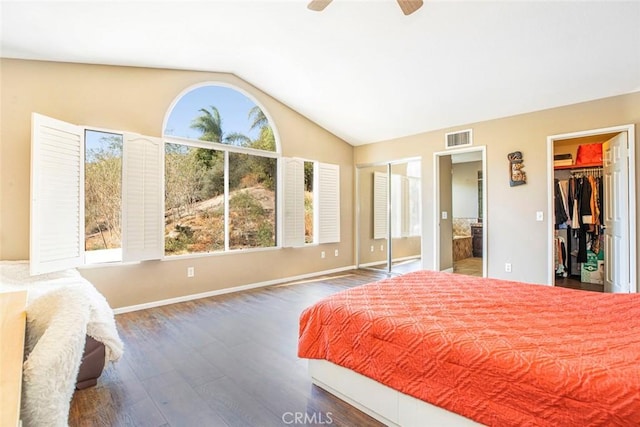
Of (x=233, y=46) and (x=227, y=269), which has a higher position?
(x=233, y=46)

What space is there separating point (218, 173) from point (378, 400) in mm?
3834

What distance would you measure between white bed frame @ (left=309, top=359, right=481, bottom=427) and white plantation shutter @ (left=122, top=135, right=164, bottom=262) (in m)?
2.77

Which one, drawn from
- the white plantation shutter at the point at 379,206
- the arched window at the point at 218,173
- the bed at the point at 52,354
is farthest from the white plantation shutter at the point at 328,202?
the bed at the point at 52,354

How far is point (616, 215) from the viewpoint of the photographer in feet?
12.7

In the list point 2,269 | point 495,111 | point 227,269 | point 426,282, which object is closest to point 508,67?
point 495,111

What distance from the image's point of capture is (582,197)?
16.0 ft

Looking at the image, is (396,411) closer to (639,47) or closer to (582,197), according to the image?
(639,47)

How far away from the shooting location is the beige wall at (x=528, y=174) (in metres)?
3.72

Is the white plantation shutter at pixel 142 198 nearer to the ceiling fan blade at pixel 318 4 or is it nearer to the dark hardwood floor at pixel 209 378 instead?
the dark hardwood floor at pixel 209 378

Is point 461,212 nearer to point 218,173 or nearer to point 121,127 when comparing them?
point 218,173

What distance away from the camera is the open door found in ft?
11.8

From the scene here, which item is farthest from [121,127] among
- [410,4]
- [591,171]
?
[591,171]

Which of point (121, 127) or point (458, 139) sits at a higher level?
point (458, 139)

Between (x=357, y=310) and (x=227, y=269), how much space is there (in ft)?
10.4
